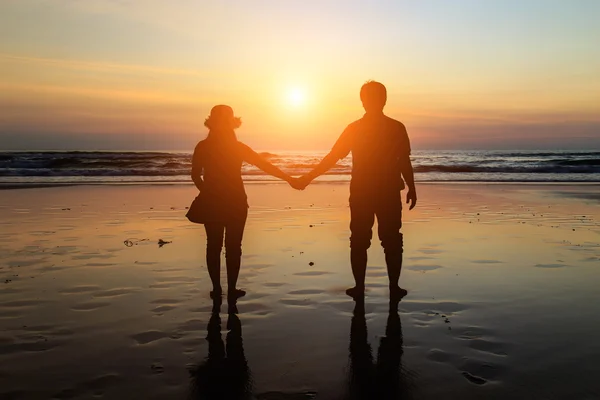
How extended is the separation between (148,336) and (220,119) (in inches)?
104

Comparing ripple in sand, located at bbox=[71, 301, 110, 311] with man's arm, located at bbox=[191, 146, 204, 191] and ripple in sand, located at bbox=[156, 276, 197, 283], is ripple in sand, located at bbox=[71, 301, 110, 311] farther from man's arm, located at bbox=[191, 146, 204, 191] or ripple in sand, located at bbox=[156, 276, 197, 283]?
man's arm, located at bbox=[191, 146, 204, 191]

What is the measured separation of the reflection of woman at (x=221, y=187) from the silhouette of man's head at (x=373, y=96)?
159 cm

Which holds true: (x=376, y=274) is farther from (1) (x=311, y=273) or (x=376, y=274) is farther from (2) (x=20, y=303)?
(2) (x=20, y=303)

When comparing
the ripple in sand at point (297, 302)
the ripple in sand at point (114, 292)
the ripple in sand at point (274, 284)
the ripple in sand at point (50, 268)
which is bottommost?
the ripple in sand at point (274, 284)

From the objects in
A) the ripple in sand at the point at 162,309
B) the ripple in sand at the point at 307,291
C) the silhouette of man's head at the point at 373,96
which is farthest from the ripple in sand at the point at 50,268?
the silhouette of man's head at the point at 373,96

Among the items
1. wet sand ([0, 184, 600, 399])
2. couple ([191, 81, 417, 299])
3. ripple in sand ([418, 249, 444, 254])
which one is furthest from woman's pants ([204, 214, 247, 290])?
ripple in sand ([418, 249, 444, 254])

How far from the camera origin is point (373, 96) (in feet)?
19.0

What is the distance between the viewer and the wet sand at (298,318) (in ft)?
11.6

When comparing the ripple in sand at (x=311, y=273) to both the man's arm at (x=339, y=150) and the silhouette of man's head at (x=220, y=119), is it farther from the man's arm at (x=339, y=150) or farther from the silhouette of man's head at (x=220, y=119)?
the silhouette of man's head at (x=220, y=119)

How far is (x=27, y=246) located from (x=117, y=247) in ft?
5.21

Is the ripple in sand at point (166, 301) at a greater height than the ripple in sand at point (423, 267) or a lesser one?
greater

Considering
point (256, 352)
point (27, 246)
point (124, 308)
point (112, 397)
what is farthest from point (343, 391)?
point (27, 246)

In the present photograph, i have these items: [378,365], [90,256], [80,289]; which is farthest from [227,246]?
[90,256]

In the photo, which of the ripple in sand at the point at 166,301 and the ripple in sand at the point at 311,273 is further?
the ripple in sand at the point at 311,273
